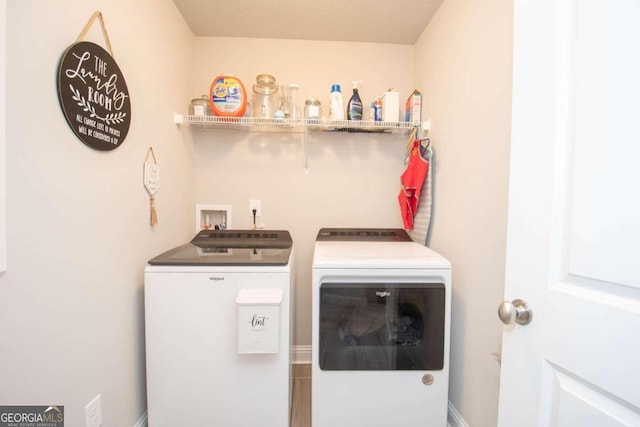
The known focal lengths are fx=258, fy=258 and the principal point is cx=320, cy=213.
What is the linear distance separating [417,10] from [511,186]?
151cm

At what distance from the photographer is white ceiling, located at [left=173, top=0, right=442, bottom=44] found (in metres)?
1.61

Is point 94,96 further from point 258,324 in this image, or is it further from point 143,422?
point 143,422

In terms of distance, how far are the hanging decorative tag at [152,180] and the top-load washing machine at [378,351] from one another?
93cm

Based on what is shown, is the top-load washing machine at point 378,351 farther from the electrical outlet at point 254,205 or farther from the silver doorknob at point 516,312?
the electrical outlet at point 254,205

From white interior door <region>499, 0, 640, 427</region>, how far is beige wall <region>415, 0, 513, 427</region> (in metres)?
0.43

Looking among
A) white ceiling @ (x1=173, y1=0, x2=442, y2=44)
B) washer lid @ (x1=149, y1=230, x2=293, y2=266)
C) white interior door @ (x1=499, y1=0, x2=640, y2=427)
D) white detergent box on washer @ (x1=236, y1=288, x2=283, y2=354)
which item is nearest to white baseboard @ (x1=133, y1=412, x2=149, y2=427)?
white detergent box on washer @ (x1=236, y1=288, x2=283, y2=354)

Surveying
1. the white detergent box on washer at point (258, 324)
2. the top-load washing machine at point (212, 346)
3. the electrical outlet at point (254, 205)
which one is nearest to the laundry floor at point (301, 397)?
the top-load washing machine at point (212, 346)

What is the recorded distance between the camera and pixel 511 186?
765mm

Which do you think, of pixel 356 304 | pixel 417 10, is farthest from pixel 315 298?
pixel 417 10

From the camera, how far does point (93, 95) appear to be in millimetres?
1002

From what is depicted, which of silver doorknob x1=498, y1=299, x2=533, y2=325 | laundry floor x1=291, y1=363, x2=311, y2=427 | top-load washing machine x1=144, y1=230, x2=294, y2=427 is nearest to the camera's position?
silver doorknob x1=498, y1=299, x2=533, y2=325

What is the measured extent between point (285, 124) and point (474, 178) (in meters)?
1.20

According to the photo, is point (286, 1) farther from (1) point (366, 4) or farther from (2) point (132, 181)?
(2) point (132, 181)

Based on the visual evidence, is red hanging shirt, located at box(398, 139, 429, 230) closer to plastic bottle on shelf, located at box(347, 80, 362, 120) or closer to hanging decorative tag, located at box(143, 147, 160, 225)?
plastic bottle on shelf, located at box(347, 80, 362, 120)
